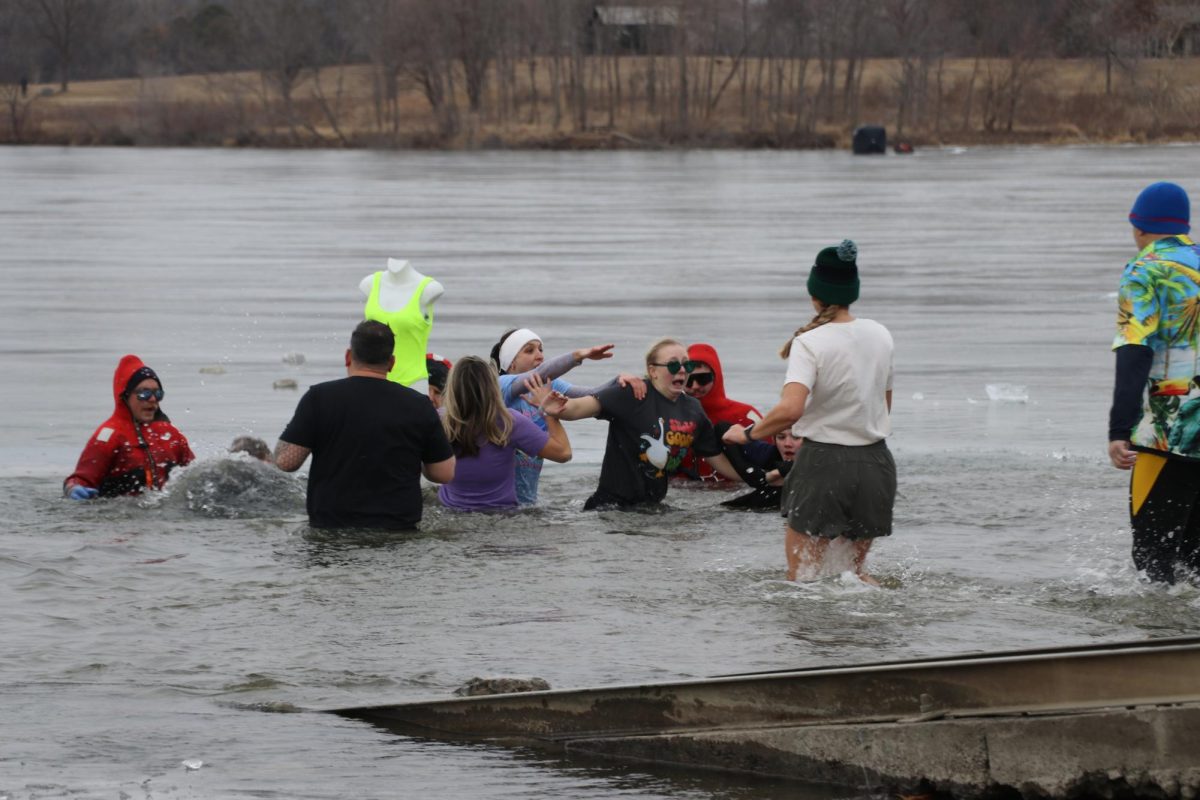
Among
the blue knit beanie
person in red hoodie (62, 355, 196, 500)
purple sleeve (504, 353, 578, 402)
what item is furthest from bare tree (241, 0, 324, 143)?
the blue knit beanie

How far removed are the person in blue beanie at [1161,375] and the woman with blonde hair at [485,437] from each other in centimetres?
329

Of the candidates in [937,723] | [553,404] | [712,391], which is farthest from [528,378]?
[937,723]

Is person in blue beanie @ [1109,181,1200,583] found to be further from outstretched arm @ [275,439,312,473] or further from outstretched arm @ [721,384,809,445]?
outstretched arm @ [275,439,312,473]

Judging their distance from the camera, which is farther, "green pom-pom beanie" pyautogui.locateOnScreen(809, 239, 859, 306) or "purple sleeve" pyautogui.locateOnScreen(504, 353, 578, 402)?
"purple sleeve" pyautogui.locateOnScreen(504, 353, 578, 402)

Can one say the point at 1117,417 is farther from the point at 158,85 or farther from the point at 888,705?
the point at 158,85

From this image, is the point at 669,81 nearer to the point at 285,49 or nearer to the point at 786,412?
the point at 285,49

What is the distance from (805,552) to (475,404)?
7.83ft

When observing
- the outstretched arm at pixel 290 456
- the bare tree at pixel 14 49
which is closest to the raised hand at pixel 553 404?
the outstretched arm at pixel 290 456

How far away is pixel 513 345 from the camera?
9.94m

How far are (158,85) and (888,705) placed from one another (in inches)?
4297

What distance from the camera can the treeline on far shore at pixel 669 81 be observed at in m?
80.9

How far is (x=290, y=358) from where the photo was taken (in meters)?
16.3

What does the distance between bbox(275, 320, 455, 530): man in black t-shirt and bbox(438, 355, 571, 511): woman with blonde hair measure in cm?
56

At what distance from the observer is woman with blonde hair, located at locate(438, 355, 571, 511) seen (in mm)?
9250
